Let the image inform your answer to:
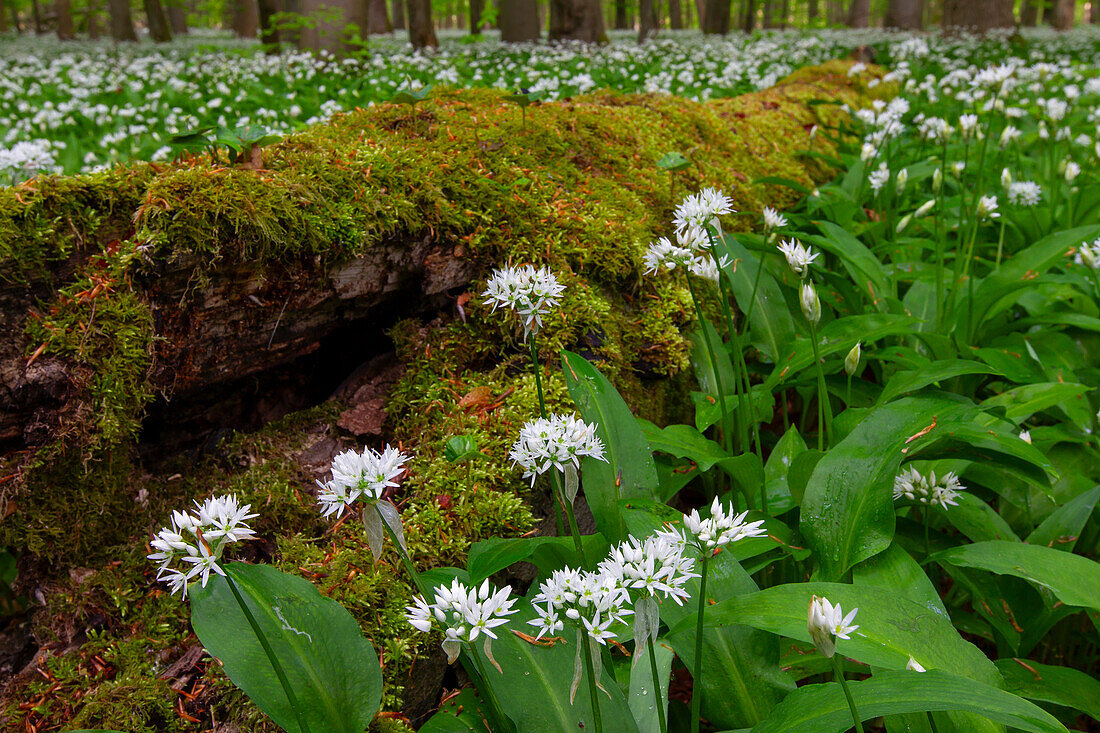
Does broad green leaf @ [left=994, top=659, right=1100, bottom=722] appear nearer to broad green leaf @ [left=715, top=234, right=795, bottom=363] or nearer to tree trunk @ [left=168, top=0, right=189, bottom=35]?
broad green leaf @ [left=715, top=234, right=795, bottom=363]

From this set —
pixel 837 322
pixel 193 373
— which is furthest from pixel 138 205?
pixel 837 322

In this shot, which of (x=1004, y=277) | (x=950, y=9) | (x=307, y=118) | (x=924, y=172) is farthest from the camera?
(x=950, y=9)

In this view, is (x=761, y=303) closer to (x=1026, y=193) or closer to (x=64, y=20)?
(x=1026, y=193)

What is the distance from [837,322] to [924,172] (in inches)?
87.7

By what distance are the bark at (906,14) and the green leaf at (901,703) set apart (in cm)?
2314

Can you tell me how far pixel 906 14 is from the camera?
20.0m

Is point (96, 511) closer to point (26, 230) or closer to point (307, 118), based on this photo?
point (26, 230)

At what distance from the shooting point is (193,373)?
210 centimetres

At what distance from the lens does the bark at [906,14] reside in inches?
781

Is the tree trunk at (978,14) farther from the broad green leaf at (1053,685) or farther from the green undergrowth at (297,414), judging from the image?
the broad green leaf at (1053,685)

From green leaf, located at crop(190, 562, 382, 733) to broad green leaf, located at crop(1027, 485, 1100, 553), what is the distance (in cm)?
183

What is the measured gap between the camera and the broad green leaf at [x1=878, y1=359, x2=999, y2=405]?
2.15 m

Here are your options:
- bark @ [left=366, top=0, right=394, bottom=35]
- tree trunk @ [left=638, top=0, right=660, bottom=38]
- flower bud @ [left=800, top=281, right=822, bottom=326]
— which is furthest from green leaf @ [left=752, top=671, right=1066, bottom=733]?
bark @ [left=366, top=0, right=394, bottom=35]

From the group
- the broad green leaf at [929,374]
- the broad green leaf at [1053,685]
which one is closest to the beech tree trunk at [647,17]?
the broad green leaf at [929,374]
